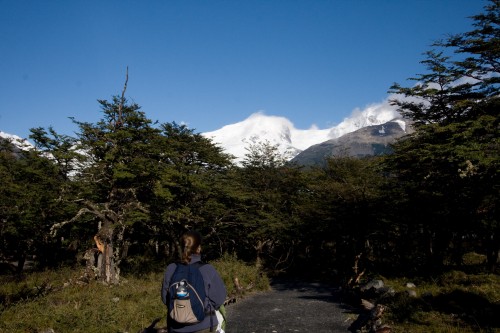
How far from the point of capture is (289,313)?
15.7 meters

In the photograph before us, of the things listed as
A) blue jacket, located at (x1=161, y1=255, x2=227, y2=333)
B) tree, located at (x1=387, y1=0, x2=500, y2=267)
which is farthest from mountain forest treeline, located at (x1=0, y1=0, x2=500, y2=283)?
blue jacket, located at (x1=161, y1=255, x2=227, y2=333)

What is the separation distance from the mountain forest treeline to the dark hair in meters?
10.2

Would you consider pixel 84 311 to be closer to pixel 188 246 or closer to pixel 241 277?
pixel 188 246

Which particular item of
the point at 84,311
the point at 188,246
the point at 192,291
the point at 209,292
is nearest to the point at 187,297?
the point at 192,291

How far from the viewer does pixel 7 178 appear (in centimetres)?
2358

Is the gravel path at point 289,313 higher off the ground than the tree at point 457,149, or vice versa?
the tree at point 457,149

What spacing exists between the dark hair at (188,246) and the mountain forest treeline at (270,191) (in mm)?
10156

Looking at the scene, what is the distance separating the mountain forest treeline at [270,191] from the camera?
51.2 ft

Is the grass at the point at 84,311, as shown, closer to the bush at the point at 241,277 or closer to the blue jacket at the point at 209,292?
the bush at the point at 241,277

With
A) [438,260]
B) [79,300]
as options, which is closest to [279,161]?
[438,260]

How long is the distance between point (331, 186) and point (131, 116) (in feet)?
47.6

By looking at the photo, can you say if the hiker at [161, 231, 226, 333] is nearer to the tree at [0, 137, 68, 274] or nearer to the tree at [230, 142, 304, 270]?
the tree at [0, 137, 68, 274]

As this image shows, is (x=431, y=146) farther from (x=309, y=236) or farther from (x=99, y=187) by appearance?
(x=99, y=187)

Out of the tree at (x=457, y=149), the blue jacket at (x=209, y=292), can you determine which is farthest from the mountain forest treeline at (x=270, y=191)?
the blue jacket at (x=209, y=292)
